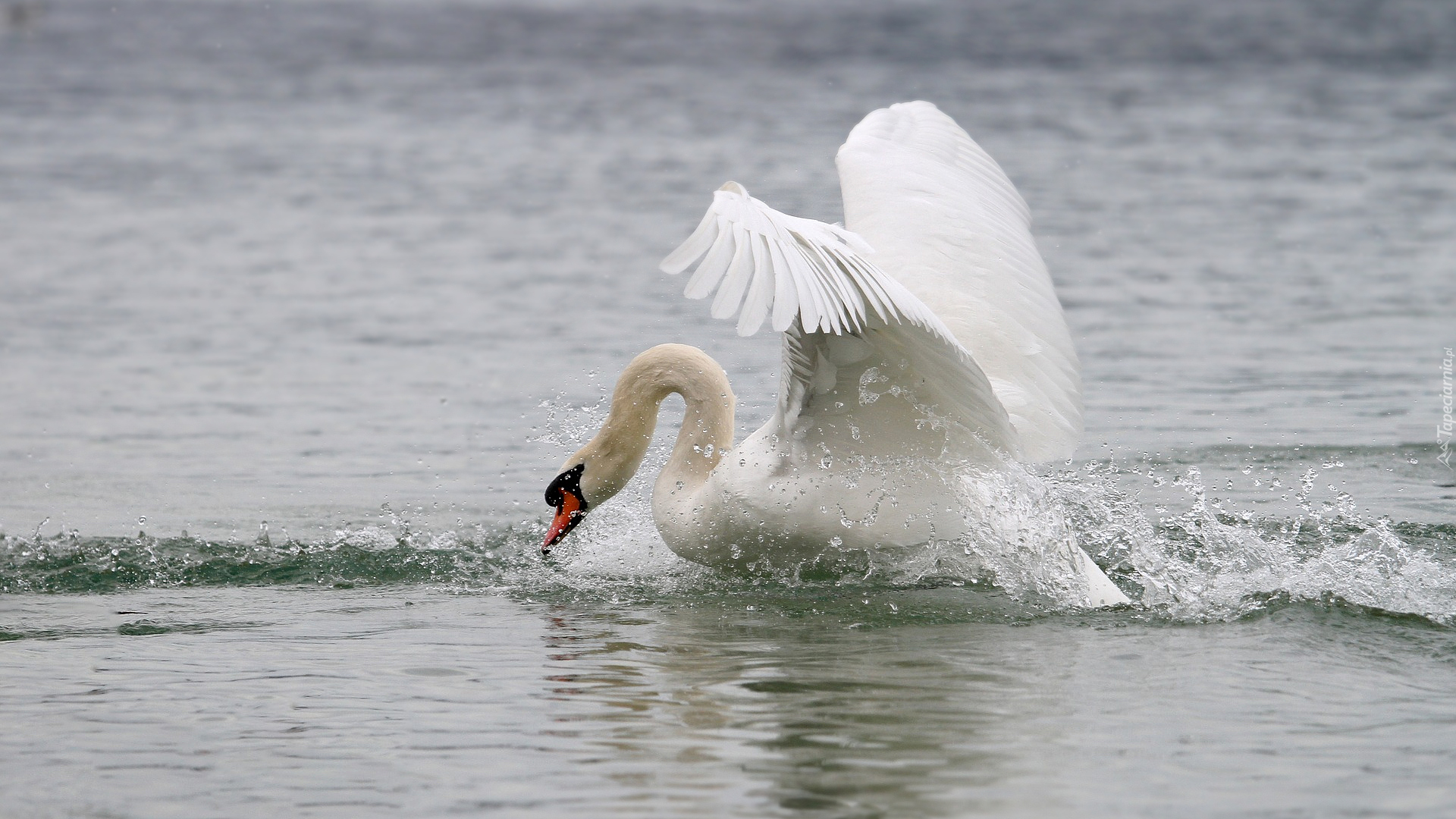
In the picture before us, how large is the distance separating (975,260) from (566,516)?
1837mm

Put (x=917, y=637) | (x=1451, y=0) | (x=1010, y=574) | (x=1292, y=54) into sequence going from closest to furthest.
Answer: (x=917, y=637) → (x=1010, y=574) → (x=1292, y=54) → (x=1451, y=0)

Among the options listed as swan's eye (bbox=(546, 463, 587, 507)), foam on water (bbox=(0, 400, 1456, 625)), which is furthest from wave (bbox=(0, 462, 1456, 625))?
swan's eye (bbox=(546, 463, 587, 507))

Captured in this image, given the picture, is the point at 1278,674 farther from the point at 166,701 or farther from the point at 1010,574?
the point at 166,701

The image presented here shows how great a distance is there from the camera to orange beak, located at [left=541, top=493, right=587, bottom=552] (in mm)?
6754

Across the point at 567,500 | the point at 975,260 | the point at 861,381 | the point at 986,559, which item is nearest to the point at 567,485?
the point at 567,500

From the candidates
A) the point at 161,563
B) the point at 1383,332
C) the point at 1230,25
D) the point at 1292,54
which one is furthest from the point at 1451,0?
the point at 161,563

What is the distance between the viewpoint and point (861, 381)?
5828mm

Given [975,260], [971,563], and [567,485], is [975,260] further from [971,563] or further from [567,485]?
[567,485]

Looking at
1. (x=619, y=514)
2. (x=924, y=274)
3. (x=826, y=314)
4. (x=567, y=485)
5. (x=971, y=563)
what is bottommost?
(x=971, y=563)

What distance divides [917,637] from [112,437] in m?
5.00

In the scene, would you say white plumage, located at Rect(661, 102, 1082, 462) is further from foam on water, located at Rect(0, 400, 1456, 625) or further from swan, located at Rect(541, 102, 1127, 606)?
foam on water, located at Rect(0, 400, 1456, 625)

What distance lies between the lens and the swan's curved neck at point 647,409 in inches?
262

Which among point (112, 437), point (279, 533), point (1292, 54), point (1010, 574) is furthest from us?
point (1292, 54)

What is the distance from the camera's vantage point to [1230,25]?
40.7 m
